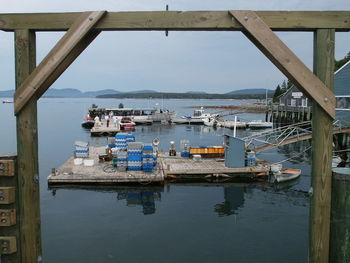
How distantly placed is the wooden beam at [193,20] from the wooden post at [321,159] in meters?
0.17

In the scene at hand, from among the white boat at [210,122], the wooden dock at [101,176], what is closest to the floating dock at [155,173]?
the wooden dock at [101,176]

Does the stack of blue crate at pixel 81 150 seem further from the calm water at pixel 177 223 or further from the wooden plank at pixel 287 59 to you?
the wooden plank at pixel 287 59

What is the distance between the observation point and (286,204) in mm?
17484

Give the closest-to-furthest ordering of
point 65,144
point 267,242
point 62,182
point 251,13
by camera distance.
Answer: point 251,13
point 267,242
point 62,182
point 65,144

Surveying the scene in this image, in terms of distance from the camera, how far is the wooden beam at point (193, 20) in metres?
4.04

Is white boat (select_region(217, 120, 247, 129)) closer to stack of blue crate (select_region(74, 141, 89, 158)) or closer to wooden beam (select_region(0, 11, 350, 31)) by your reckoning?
stack of blue crate (select_region(74, 141, 89, 158))

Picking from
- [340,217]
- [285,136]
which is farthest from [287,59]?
[285,136]

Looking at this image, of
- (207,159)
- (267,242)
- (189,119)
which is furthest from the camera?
(189,119)

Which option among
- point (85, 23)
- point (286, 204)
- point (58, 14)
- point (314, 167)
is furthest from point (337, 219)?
point (286, 204)

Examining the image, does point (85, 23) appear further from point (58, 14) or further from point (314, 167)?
point (314, 167)

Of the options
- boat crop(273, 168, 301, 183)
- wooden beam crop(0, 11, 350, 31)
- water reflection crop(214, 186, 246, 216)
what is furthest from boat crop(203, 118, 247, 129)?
wooden beam crop(0, 11, 350, 31)

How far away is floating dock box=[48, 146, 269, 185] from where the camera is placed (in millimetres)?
19016

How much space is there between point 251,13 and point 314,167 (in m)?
2.00

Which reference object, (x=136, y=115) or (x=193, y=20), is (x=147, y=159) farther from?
(x=136, y=115)
